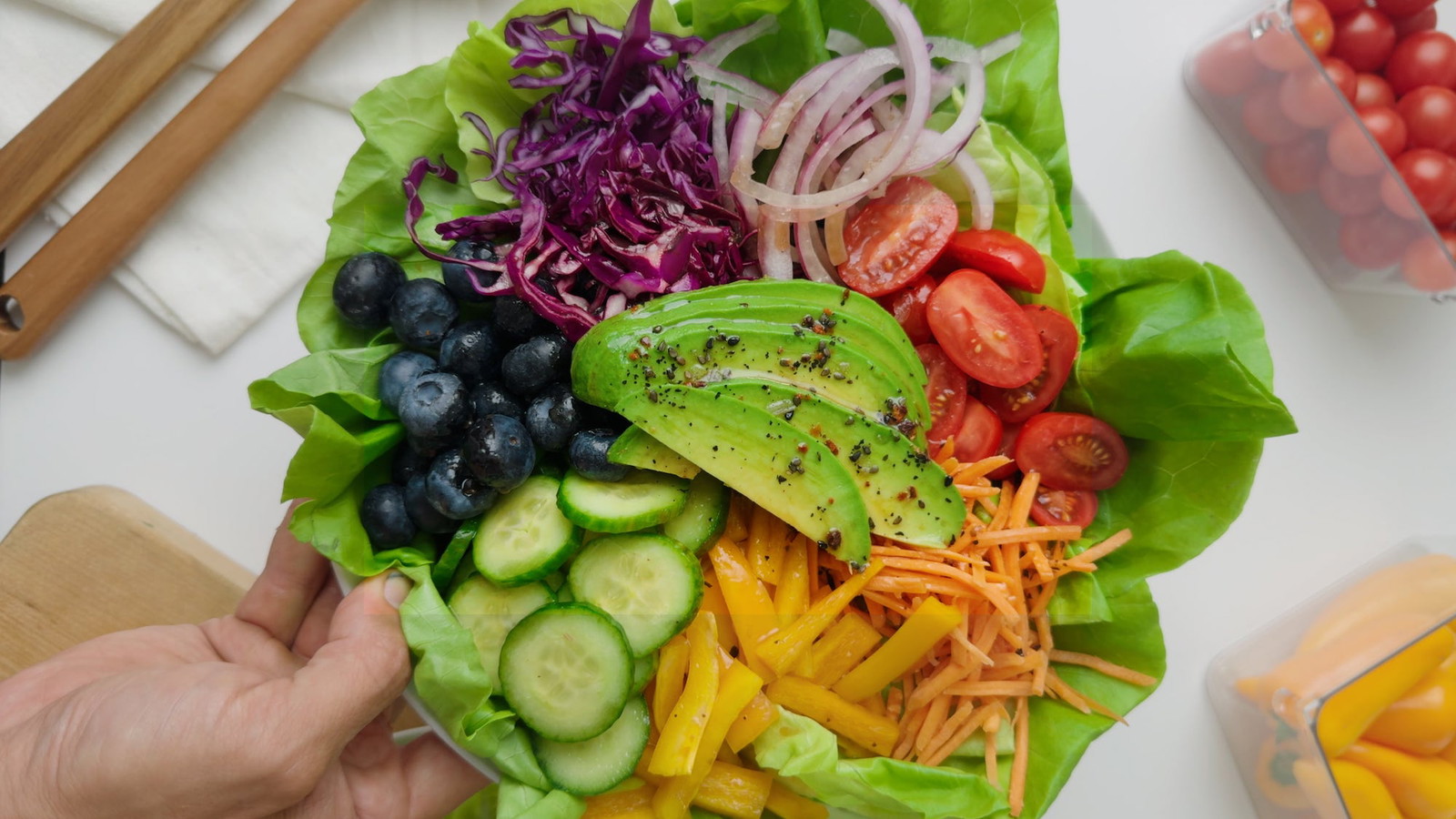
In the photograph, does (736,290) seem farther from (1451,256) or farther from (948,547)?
(1451,256)

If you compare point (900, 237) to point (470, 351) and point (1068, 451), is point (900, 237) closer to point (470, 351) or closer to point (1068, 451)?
point (1068, 451)

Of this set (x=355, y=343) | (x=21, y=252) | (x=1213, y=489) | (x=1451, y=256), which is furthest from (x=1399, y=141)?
(x=21, y=252)

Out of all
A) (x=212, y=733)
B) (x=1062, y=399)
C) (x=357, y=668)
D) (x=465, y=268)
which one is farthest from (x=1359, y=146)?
(x=212, y=733)

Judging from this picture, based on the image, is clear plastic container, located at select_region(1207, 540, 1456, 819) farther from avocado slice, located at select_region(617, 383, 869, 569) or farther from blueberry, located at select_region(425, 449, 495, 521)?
blueberry, located at select_region(425, 449, 495, 521)

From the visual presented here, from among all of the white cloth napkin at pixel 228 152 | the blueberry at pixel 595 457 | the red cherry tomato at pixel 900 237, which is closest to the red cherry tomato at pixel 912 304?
the red cherry tomato at pixel 900 237

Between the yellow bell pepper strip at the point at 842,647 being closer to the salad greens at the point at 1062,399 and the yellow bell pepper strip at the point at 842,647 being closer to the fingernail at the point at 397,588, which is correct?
the salad greens at the point at 1062,399

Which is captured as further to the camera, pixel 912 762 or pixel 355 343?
pixel 355 343
